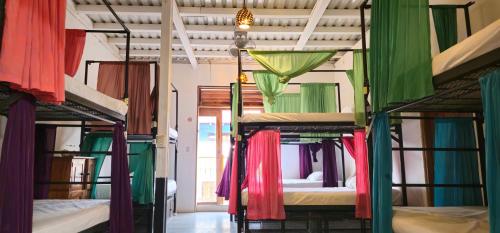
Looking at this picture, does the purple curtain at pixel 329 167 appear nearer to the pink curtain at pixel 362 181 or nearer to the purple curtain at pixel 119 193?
the pink curtain at pixel 362 181

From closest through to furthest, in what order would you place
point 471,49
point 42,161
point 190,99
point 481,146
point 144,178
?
point 471,49, point 481,146, point 42,161, point 144,178, point 190,99

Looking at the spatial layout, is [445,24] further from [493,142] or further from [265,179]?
[265,179]

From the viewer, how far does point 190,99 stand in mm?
8086

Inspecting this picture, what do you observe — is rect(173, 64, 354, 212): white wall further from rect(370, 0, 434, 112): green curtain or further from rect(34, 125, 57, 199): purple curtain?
rect(370, 0, 434, 112): green curtain

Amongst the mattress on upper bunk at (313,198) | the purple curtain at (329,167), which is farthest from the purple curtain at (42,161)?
the purple curtain at (329,167)

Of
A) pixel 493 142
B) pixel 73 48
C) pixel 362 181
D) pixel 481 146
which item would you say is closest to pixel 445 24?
pixel 481 146

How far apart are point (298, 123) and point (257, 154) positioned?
63cm

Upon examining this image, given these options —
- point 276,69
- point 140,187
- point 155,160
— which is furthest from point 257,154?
point 140,187

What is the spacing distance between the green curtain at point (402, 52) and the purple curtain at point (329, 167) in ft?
11.4

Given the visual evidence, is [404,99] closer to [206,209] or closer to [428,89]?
[428,89]

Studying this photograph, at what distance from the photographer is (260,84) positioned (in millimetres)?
5707

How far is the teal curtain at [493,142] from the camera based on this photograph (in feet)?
5.27

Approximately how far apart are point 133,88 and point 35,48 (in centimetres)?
314

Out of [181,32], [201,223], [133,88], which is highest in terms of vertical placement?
[181,32]
